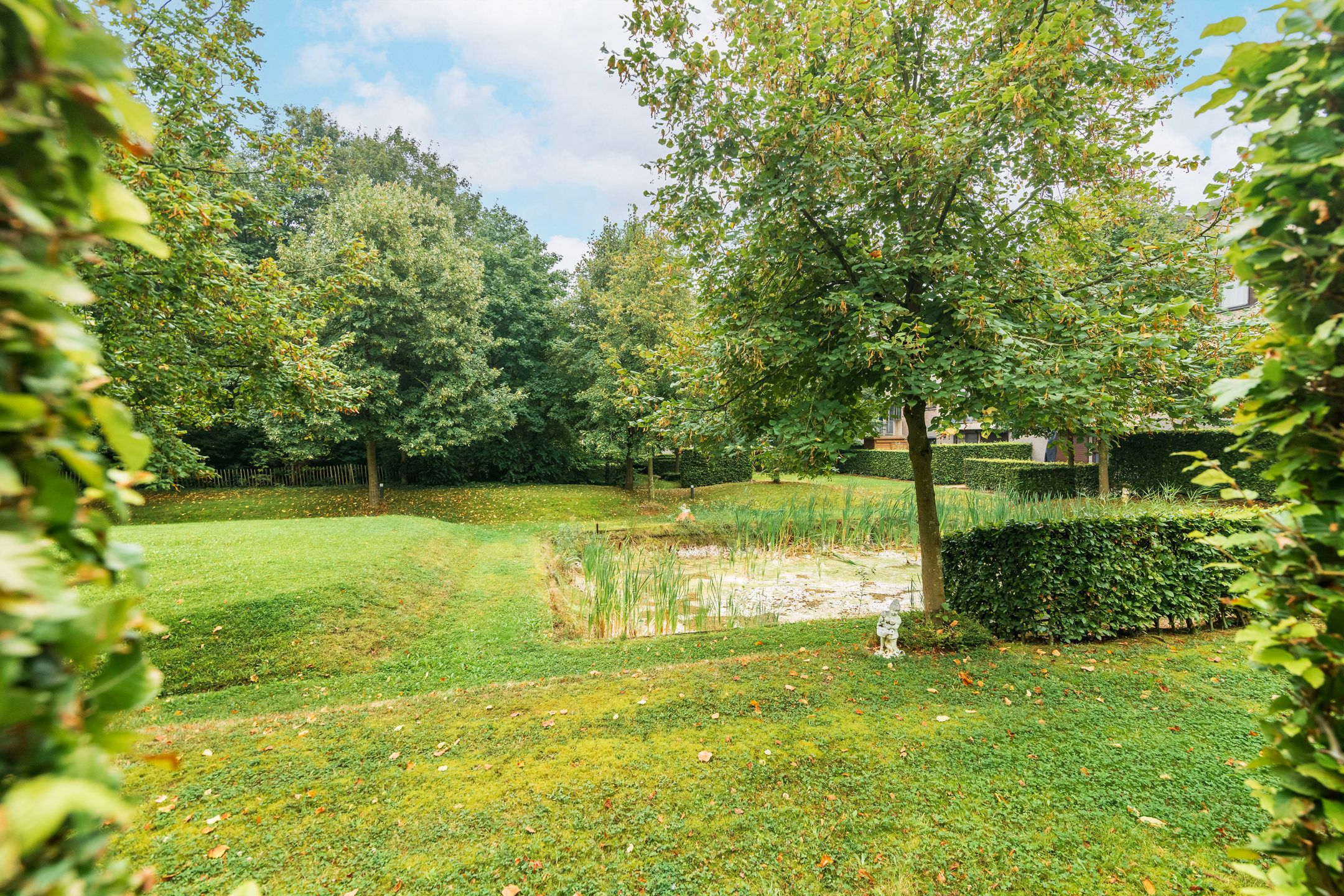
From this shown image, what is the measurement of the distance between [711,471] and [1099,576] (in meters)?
18.7

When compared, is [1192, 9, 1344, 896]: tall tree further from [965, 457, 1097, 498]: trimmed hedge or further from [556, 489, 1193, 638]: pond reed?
[965, 457, 1097, 498]: trimmed hedge

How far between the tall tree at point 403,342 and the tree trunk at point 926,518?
13601 millimetres

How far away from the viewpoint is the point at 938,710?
4297mm

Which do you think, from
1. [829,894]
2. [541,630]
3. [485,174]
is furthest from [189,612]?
[485,174]

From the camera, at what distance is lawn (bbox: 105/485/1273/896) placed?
2.82 m

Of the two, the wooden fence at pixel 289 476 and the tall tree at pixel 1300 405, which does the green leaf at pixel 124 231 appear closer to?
the tall tree at pixel 1300 405

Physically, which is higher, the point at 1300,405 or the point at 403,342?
the point at 403,342

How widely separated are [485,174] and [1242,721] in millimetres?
35643

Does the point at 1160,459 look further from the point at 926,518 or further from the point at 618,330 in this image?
the point at 618,330

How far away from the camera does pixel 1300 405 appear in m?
1.41

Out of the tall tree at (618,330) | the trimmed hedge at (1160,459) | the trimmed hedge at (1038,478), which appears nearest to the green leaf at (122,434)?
the tall tree at (618,330)

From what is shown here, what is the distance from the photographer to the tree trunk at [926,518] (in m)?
5.72

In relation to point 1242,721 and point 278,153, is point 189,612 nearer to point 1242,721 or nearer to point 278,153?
point 278,153

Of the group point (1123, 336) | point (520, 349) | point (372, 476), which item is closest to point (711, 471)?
point (520, 349)
